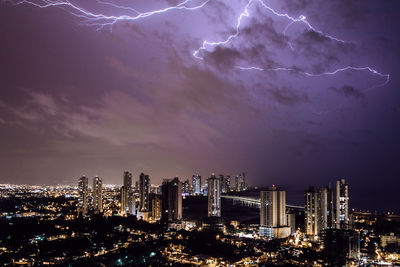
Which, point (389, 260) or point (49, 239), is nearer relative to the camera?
point (389, 260)

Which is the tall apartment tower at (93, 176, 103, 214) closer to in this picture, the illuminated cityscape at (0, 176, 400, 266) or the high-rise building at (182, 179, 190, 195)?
the illuminated cityscape at (0, 176, 400, 266)

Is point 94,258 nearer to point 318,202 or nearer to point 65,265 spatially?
point 65,265

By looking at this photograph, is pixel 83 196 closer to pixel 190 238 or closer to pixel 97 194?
pixel 97 194

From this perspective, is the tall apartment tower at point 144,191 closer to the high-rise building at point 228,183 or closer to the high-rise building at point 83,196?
the high-rise building at point 83,196

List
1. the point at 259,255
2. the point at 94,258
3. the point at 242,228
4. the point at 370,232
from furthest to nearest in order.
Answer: the point at 242,228 < the point at 370,232 < the point at 259,255 < the point at 94,258

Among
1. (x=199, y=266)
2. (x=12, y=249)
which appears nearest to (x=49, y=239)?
(x=12, y=249)

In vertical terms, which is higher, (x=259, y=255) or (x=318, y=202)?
(x=318, y=202)

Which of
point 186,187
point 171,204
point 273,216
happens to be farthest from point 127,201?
point 186,187

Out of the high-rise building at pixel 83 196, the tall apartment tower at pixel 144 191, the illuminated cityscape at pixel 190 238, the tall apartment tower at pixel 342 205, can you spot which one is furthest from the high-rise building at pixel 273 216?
the high-rise building at pixel 83 196
